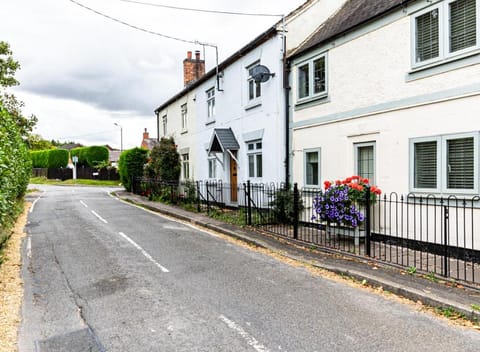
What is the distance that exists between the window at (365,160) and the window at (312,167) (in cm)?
157

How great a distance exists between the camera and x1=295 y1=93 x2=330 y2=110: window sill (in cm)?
1192

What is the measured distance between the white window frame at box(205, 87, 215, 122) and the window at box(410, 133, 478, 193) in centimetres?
1194

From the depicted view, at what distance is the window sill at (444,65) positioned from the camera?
7819 mm

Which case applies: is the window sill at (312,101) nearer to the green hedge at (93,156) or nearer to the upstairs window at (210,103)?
the upstairs window at (210,103)

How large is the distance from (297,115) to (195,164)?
980 cm

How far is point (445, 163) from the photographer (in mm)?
8422

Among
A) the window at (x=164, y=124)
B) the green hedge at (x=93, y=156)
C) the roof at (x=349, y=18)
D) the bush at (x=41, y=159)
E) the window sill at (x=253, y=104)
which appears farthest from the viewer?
the bush at (x=41, y=159)

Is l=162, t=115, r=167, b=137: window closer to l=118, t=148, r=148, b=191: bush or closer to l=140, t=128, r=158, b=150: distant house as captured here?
l=118, t=148, r=148, b=191: bush

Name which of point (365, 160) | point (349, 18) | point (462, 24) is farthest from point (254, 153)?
point (462, 24)

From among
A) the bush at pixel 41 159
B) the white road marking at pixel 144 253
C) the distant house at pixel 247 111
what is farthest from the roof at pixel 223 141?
the bush at pixel 41 159

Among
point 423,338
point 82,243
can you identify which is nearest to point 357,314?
point 423,338

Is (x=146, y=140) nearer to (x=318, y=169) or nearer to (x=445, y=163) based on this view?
(x=318, y=169)

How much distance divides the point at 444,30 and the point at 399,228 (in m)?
4.42

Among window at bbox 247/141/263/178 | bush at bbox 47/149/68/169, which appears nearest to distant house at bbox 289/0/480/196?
window at bbox 247/141/263/178
